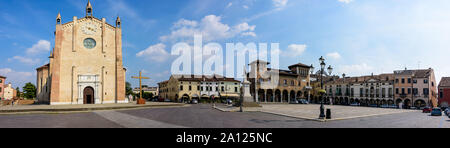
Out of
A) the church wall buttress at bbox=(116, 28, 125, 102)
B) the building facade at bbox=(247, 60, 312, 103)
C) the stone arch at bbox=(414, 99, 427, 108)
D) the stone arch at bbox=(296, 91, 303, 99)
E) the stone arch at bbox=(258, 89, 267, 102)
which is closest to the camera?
the church wall buttress at bbox=(116, 28, 125, 102)

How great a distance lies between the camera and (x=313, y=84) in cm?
7244

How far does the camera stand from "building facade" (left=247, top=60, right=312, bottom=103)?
57.2 meters

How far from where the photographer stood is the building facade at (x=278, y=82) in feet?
188

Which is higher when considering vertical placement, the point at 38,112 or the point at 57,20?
the point at 57,20

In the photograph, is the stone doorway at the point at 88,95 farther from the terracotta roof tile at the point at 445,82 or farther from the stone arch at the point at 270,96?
the terracotta roof tile at the point at 445,82

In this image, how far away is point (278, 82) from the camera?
59.5 meters

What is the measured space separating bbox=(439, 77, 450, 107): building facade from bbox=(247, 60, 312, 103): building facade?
29.5 metres

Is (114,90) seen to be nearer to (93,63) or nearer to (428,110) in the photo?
(93,63)

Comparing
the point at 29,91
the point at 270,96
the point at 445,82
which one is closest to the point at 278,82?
the point at 270,96

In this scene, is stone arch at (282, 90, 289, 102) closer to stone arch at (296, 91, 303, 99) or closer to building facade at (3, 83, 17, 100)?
stone arch at (296, 91, 303, 99)

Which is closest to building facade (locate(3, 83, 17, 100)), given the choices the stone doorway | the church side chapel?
the church side chapel
